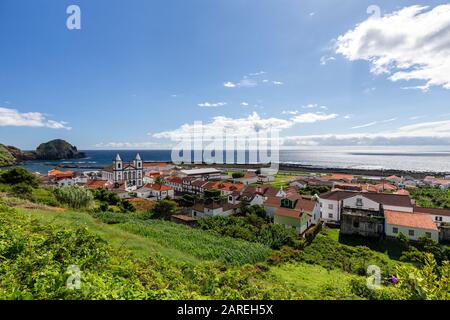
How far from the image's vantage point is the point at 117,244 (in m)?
7.80

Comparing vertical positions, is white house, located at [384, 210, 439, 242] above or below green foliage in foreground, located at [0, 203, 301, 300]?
below

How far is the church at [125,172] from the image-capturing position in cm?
4972

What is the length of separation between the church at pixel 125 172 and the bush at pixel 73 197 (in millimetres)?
31086

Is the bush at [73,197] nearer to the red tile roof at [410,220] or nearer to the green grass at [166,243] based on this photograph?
the green grass at [166,243]

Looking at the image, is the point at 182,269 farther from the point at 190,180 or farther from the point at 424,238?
the point at 190,180

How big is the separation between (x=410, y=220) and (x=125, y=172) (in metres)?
51.7

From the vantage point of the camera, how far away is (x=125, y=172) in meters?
51.2

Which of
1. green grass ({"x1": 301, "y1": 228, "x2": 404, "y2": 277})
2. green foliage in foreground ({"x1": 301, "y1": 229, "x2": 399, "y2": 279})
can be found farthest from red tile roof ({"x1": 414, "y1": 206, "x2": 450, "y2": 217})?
green foliage in foreground ({"x1": 301, "y1": 229, "x2": 399, "y2": 279})

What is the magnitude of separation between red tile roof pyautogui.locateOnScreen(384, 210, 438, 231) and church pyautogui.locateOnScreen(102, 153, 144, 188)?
156 feet

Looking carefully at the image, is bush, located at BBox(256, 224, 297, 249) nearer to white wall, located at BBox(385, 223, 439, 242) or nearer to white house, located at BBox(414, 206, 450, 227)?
white wall, located at BBox(385, 223, 439, 242)

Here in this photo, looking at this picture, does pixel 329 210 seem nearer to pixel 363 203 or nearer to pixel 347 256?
pixel 363 203

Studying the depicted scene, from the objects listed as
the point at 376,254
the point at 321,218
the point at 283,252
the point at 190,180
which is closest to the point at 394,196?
the point at 321,218

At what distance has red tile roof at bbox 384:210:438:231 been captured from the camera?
52.0 feet

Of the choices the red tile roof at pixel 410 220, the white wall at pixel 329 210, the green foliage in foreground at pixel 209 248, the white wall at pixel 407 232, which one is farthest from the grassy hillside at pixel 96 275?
the white wall at pixel 329 210
